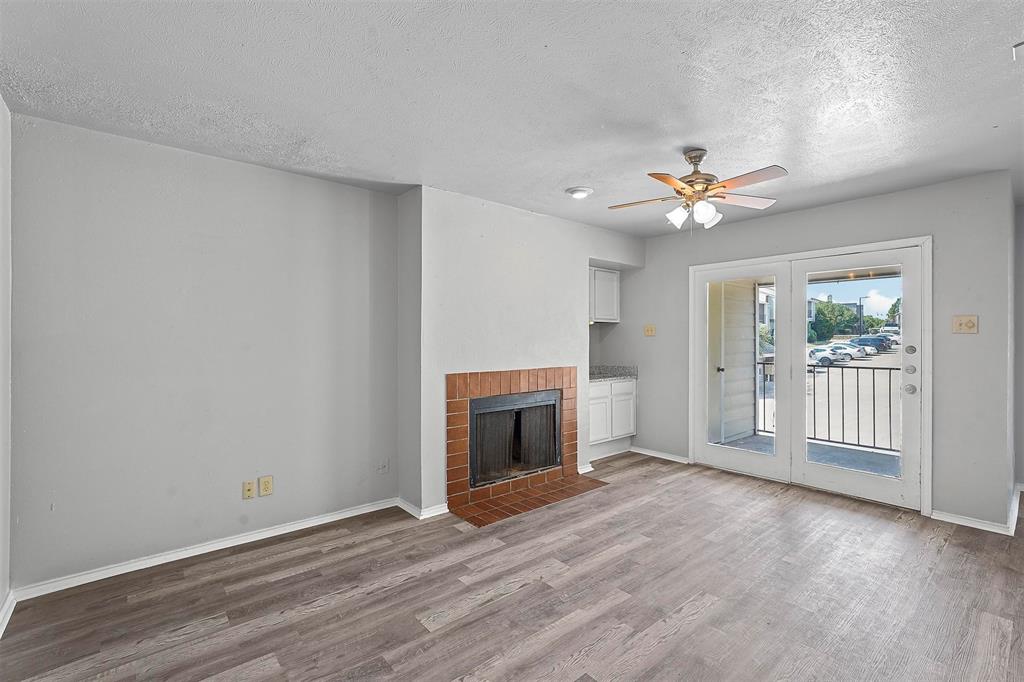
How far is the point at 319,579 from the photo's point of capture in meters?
2.75

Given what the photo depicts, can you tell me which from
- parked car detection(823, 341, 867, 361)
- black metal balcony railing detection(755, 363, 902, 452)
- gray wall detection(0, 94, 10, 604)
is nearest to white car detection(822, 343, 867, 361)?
parked car detection(823, 341, 867, 361)

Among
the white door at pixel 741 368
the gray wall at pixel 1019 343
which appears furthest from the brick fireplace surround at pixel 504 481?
the gray wall at pixel 1019 343

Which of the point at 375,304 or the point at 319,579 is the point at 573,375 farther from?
the point at 319,579

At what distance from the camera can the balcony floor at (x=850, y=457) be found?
12.8 ft

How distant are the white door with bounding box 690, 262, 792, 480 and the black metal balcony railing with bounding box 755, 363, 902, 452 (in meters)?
0.25

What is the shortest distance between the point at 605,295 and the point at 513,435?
2178 millimetres

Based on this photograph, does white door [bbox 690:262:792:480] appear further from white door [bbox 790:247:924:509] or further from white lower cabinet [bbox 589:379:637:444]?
white lower cabinet [bbox 589:379:637:444]

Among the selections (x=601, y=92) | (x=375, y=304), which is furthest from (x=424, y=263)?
(x=601, y=92)

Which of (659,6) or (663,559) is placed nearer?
(659,6)

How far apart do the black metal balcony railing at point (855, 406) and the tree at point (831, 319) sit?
307 millimetres

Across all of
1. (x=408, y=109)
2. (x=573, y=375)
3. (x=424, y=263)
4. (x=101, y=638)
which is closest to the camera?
(x=101, y=638)

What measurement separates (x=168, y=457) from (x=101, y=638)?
1.00m

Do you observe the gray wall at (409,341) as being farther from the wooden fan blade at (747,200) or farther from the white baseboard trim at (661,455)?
the white baseboard trim at (661,455)

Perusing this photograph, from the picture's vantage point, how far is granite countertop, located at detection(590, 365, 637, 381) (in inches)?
225
